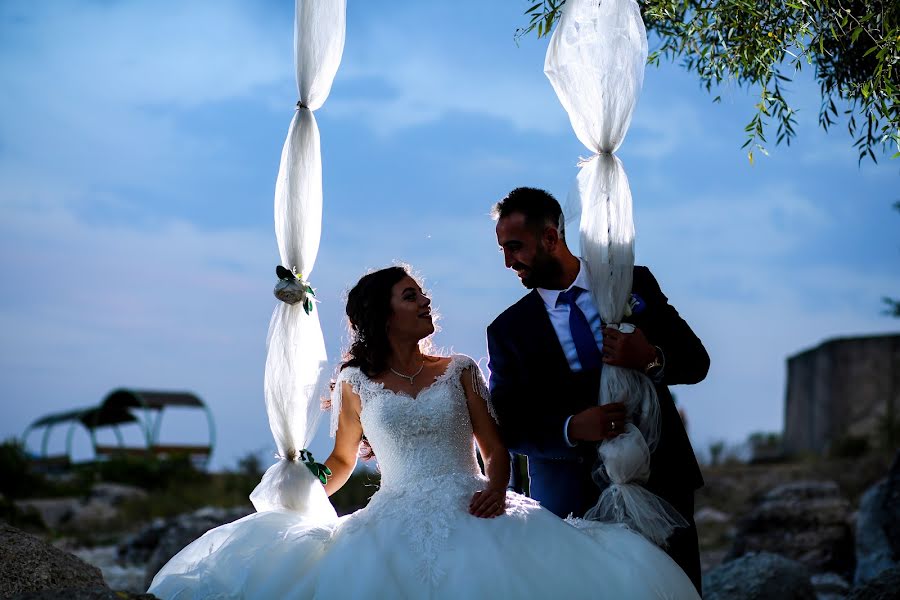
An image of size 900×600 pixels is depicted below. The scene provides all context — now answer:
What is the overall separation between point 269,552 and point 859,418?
15974mm

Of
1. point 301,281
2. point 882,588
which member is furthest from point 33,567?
point 882,588

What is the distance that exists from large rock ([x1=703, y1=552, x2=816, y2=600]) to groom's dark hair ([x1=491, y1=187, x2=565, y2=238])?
13.1ft

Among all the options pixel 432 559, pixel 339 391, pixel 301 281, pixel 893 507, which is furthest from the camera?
pixel 893 507

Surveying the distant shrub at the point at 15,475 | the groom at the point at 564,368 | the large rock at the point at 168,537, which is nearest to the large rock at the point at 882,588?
the groom at the point at 564,368

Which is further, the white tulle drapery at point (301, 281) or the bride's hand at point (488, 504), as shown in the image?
the white tulle drapery at point (301, 281)

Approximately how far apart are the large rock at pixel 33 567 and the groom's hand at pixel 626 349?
7.76 feet

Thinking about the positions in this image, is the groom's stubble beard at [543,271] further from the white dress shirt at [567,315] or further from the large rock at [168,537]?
the large rock at [168,537]

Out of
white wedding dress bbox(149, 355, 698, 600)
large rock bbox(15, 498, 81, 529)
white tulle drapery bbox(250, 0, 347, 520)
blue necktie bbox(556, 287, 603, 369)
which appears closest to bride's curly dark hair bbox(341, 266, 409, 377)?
white wedding dress bbox(149, 355, 698, 600)

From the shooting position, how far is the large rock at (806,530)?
30.9 feet

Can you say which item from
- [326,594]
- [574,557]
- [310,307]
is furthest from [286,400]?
[574,557]

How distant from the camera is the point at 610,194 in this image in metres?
3.99

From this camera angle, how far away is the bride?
3.37 m

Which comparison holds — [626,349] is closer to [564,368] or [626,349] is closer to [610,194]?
[564,368]

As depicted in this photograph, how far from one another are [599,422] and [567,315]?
1.74 ft
